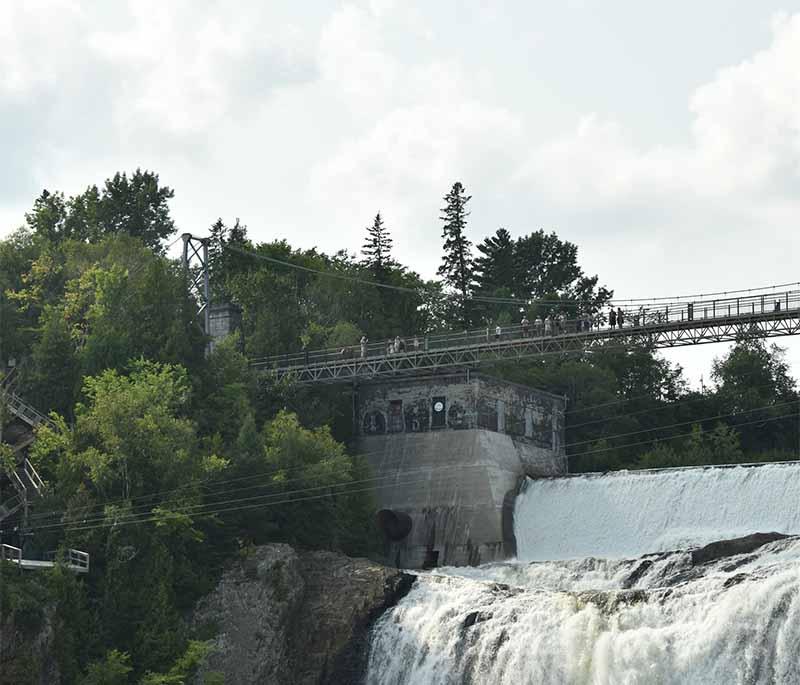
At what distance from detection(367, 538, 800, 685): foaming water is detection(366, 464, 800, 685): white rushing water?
0.05 m

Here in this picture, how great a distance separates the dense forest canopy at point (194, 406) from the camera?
68.6 metres

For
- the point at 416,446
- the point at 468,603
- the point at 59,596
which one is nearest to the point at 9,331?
the point at 416,446

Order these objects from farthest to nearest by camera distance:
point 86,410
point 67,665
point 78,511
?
point 86,410 < point 78,511 < point 67,665

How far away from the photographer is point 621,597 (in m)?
60.4

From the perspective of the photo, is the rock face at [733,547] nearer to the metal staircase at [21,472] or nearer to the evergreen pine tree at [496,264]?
the metal staircase at [21,472]

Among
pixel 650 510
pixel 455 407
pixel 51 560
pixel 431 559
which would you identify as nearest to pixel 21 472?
pixel 51 560

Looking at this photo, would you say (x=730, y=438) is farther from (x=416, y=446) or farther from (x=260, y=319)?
(x=260, y=319)

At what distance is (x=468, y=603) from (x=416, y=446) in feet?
73.8

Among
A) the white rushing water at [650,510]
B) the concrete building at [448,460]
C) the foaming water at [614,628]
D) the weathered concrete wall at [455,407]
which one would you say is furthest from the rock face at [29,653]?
the weathered concrete wall at [455,407]

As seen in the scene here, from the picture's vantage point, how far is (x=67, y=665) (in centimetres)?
6391

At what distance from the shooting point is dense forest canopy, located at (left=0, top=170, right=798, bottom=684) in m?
68.6

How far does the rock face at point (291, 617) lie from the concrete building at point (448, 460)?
44.8 ft

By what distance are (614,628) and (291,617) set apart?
16.4m

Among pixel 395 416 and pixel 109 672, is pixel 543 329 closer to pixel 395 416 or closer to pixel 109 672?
pixel 395 416
